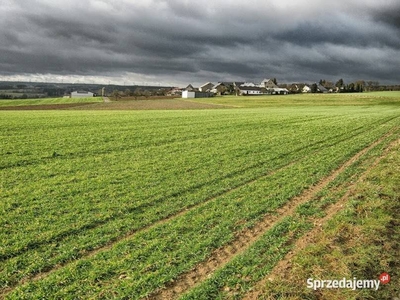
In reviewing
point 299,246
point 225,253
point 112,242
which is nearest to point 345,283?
point 299,246

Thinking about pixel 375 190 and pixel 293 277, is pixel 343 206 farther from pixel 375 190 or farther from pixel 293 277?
Answer: pixel 293 277

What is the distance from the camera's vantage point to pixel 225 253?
920 cm

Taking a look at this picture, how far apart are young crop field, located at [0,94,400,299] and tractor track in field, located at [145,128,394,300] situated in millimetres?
38

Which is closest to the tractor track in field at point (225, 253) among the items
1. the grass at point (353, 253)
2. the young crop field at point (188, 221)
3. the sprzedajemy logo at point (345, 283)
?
the young crop field at point (188, 221)

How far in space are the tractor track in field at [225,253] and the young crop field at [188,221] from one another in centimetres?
4

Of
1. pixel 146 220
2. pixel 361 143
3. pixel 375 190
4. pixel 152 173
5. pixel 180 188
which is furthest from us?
pixel 361 143

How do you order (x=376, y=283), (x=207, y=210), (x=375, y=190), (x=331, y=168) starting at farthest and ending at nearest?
(x=331, y=168), (x=375, y=190), (x=207, y=210), (x=376, y=283)

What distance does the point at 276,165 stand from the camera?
1930cm

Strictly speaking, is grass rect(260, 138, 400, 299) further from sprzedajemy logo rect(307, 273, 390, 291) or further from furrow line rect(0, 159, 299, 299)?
furrow line rect(0, 159, 299, 299)

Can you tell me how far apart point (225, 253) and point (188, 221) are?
231 cm

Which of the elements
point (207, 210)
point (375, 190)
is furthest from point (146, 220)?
point (375, 190)

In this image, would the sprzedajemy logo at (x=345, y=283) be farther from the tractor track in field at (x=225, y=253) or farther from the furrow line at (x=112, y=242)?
the furrow line at (x=112, y=242)

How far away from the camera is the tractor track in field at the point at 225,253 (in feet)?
25.0

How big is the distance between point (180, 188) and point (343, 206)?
6.81 m
